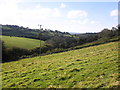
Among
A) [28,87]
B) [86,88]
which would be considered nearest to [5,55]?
[28,87]

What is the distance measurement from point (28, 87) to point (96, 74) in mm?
5959

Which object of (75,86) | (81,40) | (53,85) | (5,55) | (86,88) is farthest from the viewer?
(81,40)

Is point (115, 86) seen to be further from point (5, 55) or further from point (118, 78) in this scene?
point (5, 55)

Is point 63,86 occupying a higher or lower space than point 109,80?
lower

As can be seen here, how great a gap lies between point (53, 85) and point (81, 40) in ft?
315

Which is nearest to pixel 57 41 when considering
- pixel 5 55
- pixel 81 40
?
pixel 81 40

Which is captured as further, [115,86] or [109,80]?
[109,80]

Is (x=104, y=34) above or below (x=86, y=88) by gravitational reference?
above

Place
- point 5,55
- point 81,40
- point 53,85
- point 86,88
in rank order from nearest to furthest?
point 86,88 → point 53,85 → point 5,55 → point 81,40

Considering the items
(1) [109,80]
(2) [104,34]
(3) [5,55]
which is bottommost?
(3) [5,55]

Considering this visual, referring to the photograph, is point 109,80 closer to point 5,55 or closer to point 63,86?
point 63,86

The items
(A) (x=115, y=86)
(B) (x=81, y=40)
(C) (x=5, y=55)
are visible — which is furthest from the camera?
(B) (x=81, y=40)

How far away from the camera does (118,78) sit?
28.1 ft

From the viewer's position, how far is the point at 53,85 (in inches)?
383
